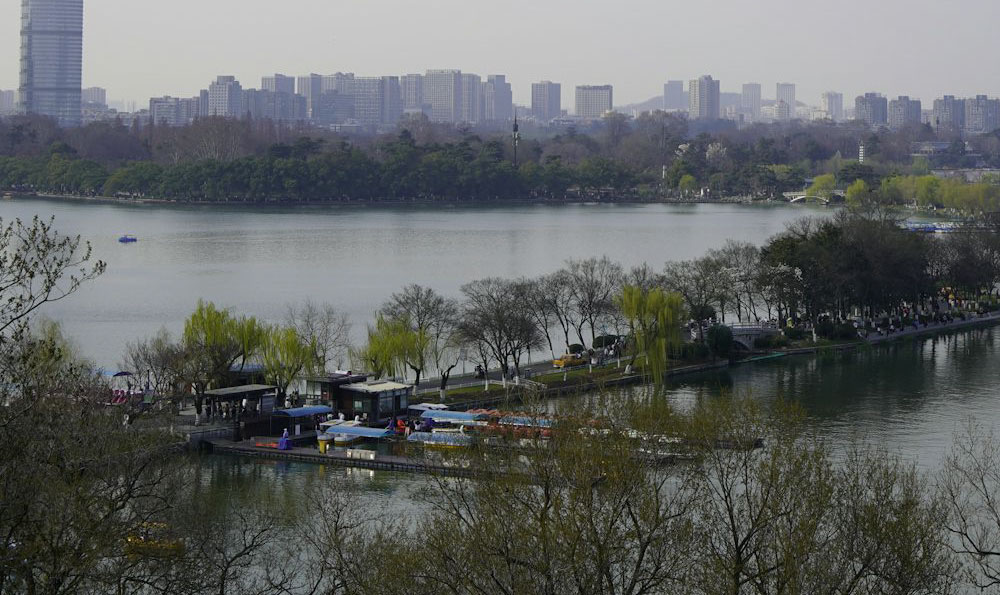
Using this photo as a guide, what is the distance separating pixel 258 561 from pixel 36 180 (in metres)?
42.0

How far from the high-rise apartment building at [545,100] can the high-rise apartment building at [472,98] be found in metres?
13.4

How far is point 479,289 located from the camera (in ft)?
60.3

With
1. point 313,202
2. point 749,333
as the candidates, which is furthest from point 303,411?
point 313,202

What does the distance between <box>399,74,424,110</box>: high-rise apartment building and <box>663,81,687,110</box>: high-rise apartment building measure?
70.8 meters

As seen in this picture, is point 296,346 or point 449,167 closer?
point 296,346

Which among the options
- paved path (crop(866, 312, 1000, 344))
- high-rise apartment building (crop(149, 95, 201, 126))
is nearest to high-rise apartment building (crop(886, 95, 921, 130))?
high-rise apartment building (crop(149, 95, 201, 126))

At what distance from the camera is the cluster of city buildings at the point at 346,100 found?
94.4 m

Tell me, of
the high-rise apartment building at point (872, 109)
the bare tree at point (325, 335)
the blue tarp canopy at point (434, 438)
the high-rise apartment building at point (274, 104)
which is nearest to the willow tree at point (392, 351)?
the bare tree at point (325, 335)

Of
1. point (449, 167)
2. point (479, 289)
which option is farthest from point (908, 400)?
point (449, 167)

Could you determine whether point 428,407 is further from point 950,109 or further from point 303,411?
point 950,109

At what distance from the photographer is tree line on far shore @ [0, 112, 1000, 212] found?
45562mm

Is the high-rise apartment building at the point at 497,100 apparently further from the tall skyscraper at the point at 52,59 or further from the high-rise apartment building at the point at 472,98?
the tall skyscraper at the point at 52,59

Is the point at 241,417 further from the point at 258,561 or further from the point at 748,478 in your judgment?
the point at 748,478

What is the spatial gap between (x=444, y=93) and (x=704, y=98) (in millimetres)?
25116
